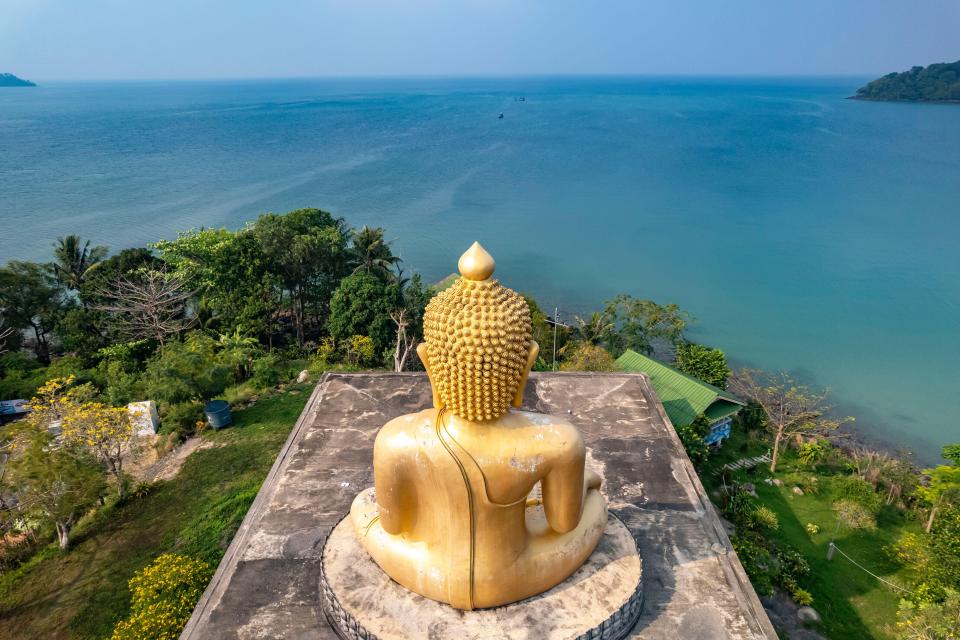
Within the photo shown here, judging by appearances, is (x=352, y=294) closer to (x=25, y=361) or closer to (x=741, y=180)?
(x=25, y=361)

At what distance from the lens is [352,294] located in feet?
65.9

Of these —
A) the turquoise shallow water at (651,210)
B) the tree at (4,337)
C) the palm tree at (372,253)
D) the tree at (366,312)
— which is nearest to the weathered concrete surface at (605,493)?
the tree at (366,312)

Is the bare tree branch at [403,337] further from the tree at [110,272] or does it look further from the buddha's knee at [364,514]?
the buddha's knee at [364,514]

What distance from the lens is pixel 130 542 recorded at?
11.2 meters

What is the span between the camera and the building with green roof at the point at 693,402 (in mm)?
14789

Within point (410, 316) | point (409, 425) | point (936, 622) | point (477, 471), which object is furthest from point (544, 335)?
point (477, 471)

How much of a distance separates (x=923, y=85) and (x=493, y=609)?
155 m

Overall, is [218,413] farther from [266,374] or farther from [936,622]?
[936,622]

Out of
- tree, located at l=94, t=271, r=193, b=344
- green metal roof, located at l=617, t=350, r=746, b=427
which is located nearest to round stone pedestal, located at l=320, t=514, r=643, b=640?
green metal roof, located at l=617, t=350, r=746, b=427

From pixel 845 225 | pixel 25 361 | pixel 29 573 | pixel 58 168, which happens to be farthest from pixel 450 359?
pixel 58 168

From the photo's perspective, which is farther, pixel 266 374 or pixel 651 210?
pixel 651 210

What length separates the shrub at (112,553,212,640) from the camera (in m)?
7.77

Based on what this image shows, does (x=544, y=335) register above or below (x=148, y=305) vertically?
below

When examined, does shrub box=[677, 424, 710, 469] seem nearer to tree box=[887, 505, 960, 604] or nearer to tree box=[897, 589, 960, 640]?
tree box=[887, 505, 960, 604]
